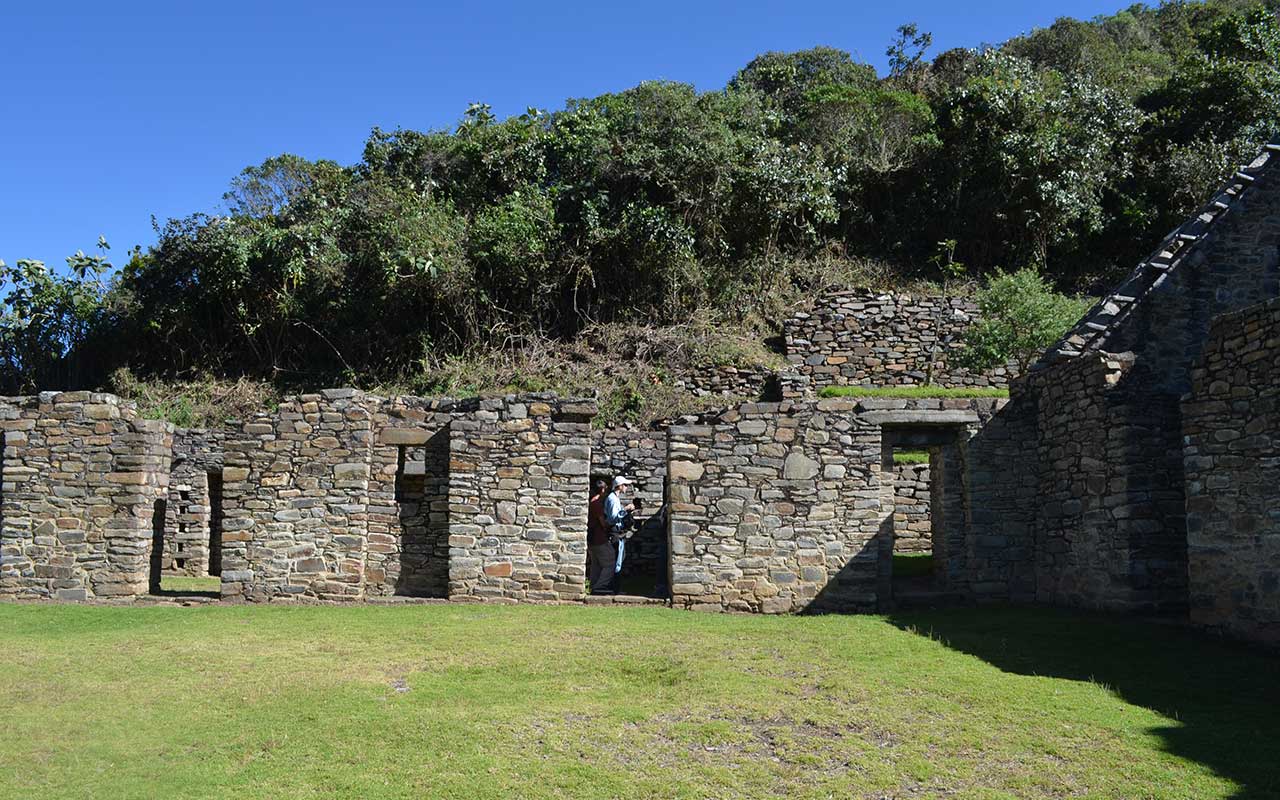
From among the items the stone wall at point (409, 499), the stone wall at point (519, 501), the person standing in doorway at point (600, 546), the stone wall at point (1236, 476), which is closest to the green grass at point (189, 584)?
the stone wall at point (409, 499)

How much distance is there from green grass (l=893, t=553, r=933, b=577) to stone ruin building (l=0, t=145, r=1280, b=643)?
1274mm

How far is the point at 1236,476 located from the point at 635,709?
23.3ft

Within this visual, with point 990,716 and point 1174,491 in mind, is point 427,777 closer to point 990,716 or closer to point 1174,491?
point 990,716

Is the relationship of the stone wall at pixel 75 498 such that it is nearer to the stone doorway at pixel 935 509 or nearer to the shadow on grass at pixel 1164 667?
the stone doorway at pixel 935 509

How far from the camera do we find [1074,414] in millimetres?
13688

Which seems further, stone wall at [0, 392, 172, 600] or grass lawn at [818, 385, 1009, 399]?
grass lawn at [818, 385, 1009, 399]

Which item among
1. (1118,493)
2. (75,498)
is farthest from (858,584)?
(75,498)

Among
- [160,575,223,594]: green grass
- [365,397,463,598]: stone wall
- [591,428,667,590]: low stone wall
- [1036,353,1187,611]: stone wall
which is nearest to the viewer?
[1036,353,1187,611]: stone wall

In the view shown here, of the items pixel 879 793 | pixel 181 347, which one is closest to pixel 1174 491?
pixel 879 793

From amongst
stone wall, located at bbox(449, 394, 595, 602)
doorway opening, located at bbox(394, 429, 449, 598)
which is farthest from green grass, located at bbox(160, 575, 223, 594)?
stone wall, located at bbox(449, 394, 595, 602)

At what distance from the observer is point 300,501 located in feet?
48.3

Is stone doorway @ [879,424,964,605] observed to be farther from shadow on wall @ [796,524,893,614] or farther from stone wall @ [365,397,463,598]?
stone wall @ [365,397,463,598]

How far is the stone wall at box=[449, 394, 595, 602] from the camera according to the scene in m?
14.3

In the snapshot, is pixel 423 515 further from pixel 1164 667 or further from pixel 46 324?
pixel 46 324
